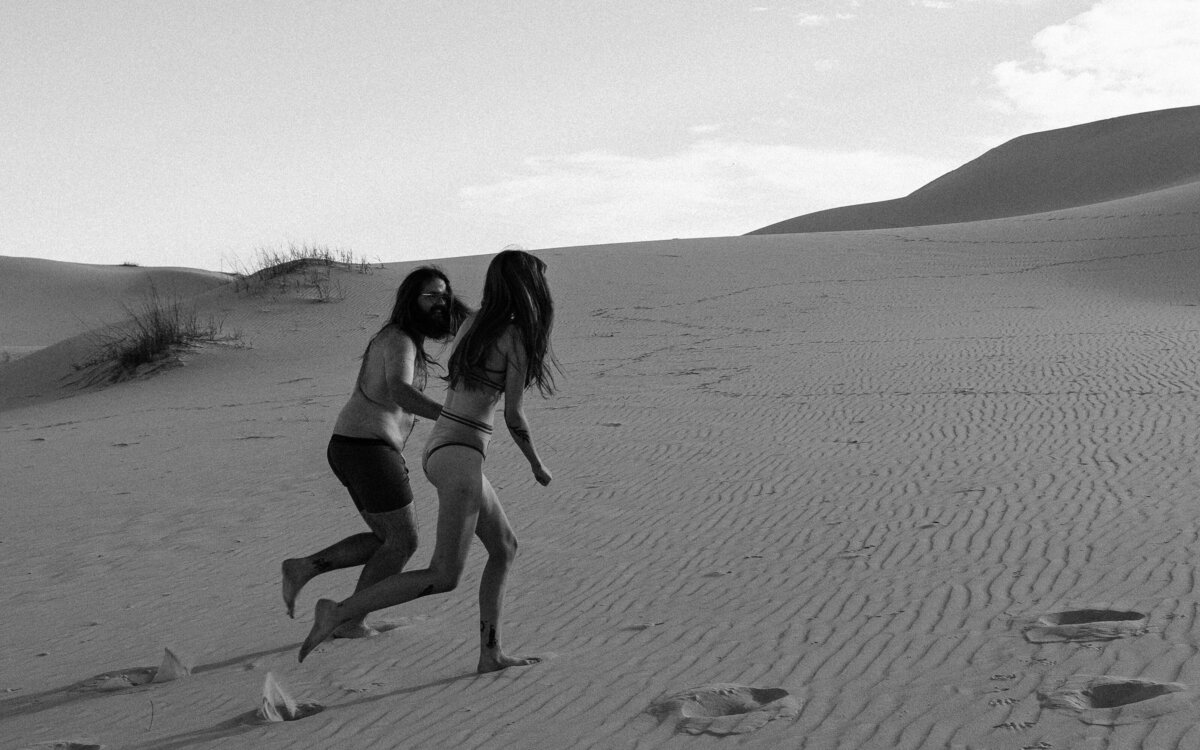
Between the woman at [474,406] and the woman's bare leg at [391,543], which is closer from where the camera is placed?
the woman at [474,406]

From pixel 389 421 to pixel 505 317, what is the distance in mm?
796

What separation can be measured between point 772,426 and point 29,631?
6656mm

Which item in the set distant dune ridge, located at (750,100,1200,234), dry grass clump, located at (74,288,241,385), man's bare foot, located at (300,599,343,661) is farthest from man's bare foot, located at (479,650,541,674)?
distant dune ridge, located at (750,100,1200,234)

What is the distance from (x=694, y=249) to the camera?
28125mm

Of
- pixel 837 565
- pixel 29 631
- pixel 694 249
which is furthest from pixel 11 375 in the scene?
pixel 837 565

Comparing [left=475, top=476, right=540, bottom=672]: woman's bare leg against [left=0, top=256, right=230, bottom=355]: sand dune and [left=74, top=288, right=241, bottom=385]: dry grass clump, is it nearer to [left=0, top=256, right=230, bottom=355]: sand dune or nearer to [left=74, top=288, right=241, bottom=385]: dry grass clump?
[left=74, top=288, right=241, bottom=385]: dry grass clump

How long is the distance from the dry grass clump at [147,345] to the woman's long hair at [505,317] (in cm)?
1652

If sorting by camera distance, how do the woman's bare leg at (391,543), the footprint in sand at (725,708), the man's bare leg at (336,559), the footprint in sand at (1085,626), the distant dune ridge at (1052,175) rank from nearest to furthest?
the footprint in sand at (725,708) → the footprint in sand at (1085,626) → the woman's bare leg at (391,543) → the man's bare leg at (336,559) → the distant dune ridge at (1052,175)

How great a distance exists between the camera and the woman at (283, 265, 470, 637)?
4.52 meters

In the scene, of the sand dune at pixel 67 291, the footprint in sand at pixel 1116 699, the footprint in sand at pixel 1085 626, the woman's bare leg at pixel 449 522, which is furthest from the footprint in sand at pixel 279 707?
the sand dune at pixel 67 291

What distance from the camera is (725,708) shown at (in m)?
4.05

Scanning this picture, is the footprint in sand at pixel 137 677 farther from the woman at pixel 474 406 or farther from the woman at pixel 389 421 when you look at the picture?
the woman at pixel 474 406

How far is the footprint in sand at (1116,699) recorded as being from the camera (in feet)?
12.0

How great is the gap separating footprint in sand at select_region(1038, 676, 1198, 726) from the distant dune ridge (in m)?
66.0
